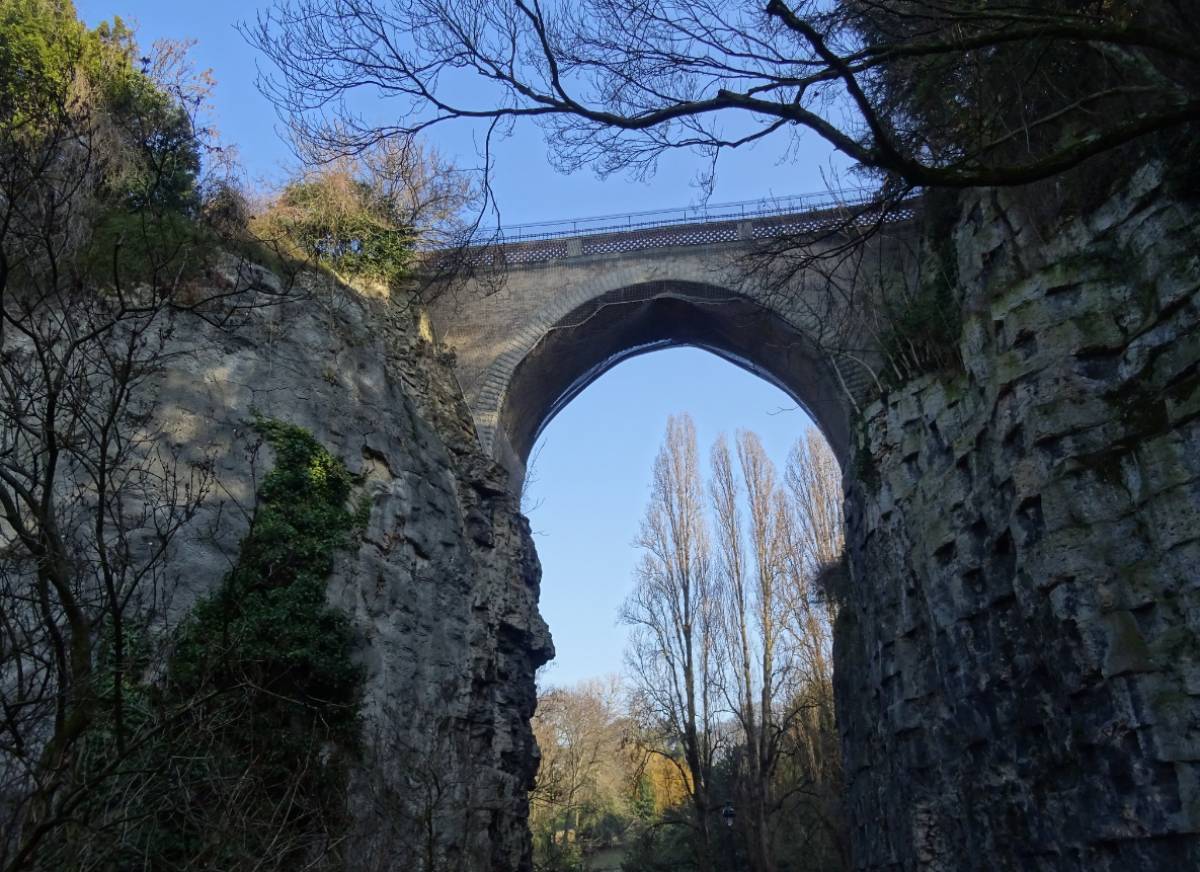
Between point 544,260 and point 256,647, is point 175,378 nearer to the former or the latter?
point 256,647

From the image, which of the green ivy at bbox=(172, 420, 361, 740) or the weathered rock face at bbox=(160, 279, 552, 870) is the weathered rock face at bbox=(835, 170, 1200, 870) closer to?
the weathered rock face at bbox=(160, 279, 552, 870)

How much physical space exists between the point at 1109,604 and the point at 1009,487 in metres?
1.73

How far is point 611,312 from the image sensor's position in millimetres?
17297

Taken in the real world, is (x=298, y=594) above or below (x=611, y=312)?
below

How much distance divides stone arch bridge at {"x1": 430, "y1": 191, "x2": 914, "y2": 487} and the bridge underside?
0.03 meters

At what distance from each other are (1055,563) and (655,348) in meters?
11.1

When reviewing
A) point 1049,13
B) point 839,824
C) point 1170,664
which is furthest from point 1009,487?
point 839,824

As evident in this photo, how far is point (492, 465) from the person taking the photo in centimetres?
1561

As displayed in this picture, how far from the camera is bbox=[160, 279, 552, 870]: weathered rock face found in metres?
11.2

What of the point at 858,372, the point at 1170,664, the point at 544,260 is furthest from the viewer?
the point at 544,260

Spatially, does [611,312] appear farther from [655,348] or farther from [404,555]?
[404,555]

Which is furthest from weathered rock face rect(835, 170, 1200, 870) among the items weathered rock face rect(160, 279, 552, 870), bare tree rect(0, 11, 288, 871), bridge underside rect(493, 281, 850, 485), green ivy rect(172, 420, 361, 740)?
bare tree rect(0, 11, 288, 871)

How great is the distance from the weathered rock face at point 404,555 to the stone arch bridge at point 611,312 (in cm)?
117

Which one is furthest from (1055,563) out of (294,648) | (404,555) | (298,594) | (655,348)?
(655,348)
